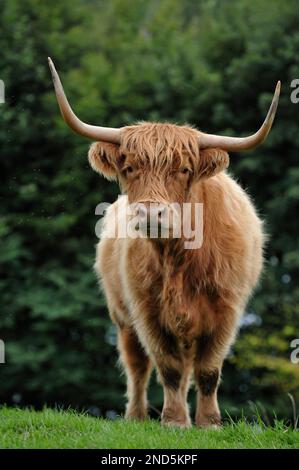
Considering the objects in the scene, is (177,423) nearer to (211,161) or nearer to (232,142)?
(211,161)

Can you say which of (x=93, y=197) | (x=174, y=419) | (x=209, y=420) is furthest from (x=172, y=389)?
(x=93, y=197)

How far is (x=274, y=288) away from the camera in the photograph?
14.2m

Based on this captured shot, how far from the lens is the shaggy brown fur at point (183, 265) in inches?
205

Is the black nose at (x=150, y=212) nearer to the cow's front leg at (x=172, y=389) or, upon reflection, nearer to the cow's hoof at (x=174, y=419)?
the cow's front leg at (x=172, y=389)

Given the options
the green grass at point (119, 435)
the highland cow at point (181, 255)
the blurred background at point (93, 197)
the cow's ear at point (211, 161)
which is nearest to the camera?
the green grass at point (119, 435)

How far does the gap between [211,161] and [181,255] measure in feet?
2.05

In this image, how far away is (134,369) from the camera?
692cm

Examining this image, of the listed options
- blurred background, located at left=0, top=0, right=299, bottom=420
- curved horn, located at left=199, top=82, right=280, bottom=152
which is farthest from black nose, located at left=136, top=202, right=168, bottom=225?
blurred background, located at left=0, top=0, right=299, bottom=420

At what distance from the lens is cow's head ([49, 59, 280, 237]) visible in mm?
5035

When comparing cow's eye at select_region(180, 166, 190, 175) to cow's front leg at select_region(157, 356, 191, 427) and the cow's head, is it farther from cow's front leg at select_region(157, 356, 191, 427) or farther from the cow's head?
cow's front leg at select_region(157, 356, 191, 427)

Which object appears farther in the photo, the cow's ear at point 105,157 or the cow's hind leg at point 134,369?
the cow's hind leg at point 134,369

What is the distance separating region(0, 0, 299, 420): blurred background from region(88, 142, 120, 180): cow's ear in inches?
324

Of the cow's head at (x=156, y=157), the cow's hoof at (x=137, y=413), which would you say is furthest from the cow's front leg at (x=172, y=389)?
the cow's head at (x=156, y=157)

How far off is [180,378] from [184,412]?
0.23 m
